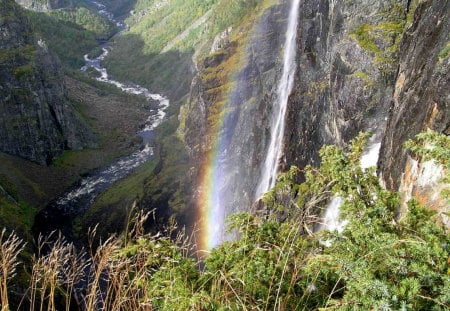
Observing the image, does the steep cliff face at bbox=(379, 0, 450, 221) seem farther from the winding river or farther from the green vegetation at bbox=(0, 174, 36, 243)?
the winding river

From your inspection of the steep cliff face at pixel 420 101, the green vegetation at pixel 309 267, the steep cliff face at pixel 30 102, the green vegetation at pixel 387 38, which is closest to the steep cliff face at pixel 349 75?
the green vegetation at pixel 387 38

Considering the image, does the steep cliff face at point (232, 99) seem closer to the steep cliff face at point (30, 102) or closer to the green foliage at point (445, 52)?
the steep cliff face at point (30, 102)

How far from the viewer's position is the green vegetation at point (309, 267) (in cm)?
495

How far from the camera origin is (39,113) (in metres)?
101

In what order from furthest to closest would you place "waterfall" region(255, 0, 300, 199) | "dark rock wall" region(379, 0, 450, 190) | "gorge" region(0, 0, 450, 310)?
"waterfall" region(255, 0, 300, 199) → "dark rock wall" region(379, 0, 450, 190) → "gorge" region(0, 0, 450, 310)

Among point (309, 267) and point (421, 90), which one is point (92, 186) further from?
point (309, 267)

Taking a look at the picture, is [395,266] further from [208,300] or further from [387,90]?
[387,90]

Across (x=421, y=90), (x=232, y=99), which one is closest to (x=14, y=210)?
(x=232, y=99)

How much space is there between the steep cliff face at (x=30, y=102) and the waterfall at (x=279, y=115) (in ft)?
232

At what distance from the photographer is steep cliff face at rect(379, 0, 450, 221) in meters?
13.9

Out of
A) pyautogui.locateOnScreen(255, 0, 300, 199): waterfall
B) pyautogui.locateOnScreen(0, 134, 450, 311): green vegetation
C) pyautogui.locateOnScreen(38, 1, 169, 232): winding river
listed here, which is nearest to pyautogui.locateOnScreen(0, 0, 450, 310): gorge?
pyautogui.locateOnScreen(0, 134, 450, 311): green vegetation

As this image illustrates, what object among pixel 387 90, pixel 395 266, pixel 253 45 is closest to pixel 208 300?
pixel 395 266

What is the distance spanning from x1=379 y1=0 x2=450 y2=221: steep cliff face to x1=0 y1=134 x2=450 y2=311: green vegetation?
5.29 metres

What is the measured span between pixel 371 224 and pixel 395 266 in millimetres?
1299
